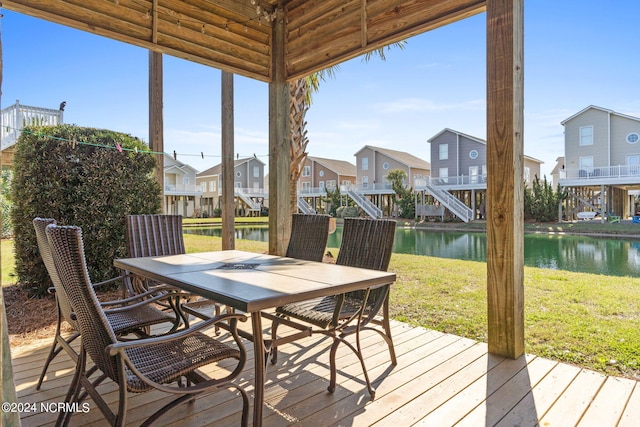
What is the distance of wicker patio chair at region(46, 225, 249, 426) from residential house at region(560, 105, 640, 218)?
829 inches

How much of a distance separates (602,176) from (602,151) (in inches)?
52.6

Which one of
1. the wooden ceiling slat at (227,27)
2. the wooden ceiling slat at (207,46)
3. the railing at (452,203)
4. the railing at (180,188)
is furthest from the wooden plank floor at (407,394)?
the railing at (180,188)

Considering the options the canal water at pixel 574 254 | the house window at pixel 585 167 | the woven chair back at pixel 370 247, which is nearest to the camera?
the woven chair back at pixel 370 247

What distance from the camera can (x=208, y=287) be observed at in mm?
1905

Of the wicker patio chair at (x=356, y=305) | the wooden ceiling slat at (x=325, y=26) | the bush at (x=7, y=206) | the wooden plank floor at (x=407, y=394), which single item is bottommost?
the wooden plank floor at (x=407, y=394)

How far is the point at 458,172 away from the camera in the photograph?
2283 cm

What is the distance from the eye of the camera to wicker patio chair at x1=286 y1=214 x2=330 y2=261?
3.19 metres

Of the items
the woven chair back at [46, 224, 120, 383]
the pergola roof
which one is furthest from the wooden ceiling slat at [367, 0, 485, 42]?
the woven chair back at [46, 224, 120, 383]

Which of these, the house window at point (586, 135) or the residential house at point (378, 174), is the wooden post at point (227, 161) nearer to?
the residential house at point (378, 174)

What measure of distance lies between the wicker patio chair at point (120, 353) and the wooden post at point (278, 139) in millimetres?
2699

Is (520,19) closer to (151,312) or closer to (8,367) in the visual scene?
(151,312)

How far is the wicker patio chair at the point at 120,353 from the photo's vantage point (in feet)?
4.53

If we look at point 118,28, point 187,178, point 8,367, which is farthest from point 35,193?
point 187,178

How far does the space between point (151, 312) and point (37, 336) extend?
1596mm
